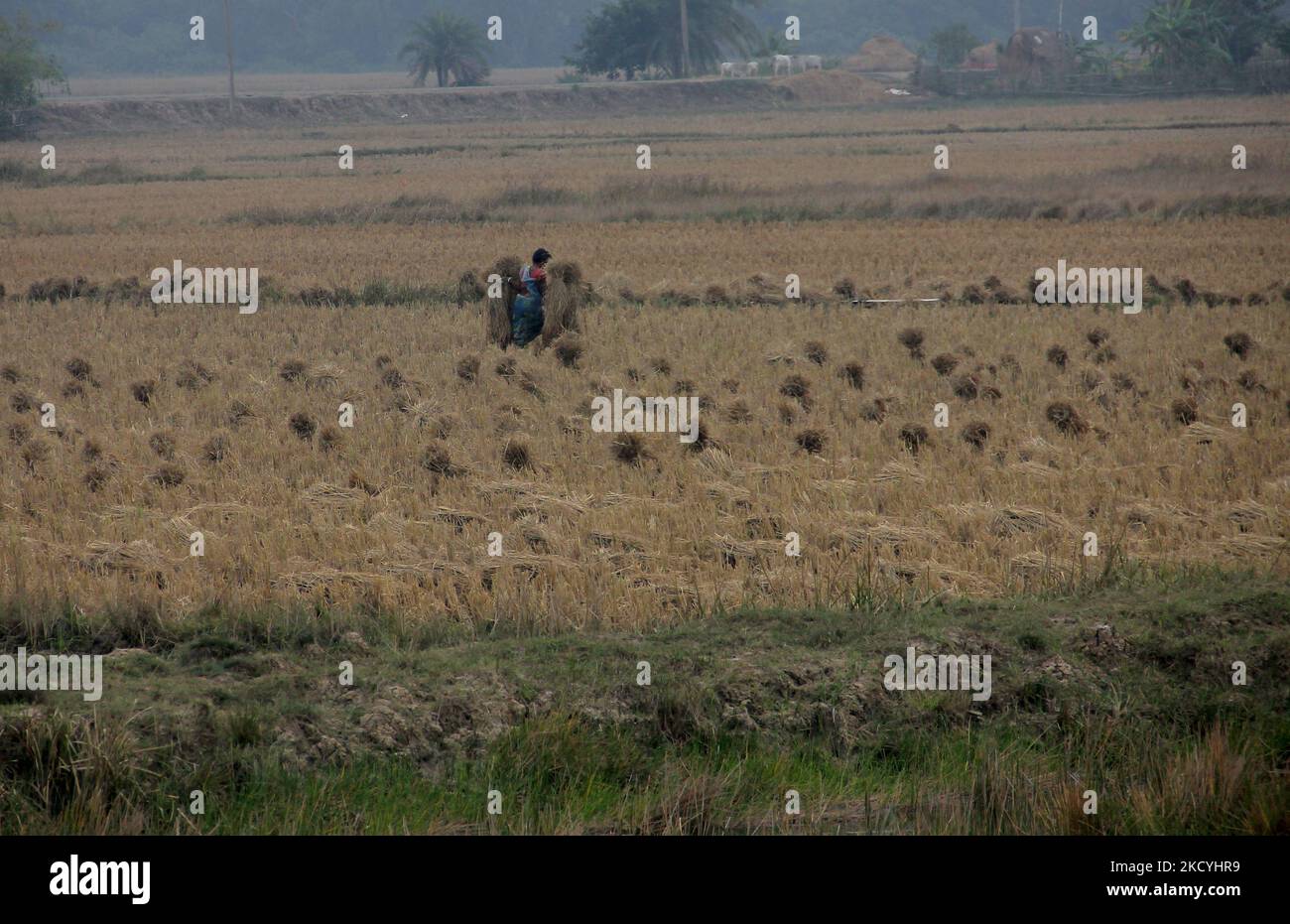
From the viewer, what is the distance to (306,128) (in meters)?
67.2

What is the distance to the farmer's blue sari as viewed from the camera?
15.3 meters

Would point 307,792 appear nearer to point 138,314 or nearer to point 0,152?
point 138,314

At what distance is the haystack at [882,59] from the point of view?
331 feet

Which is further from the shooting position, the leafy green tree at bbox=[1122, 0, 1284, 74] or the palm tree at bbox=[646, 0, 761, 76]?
the palm tree at bbox=[646, 0, 761, 76]

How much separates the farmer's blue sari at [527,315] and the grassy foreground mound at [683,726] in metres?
8.42

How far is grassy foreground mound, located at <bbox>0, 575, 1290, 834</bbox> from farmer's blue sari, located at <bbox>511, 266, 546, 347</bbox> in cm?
842

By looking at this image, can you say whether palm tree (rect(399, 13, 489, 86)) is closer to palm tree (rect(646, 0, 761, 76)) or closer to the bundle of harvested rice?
palm tree (rect(646, 0, 761, 76))

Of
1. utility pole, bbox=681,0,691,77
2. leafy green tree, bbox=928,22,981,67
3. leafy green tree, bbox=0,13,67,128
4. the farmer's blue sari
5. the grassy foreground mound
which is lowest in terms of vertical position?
the grassy foreground mound

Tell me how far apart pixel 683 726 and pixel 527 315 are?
Answer: 9.82 m

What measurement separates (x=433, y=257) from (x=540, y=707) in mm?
17779

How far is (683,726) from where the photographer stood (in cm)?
605

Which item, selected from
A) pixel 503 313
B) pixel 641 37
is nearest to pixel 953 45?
pixel 641 37

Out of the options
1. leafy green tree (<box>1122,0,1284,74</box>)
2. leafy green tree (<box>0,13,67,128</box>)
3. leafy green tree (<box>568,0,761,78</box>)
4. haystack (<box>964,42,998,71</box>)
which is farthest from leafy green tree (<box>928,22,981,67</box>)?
leafy green tree (<box>0,13,67,128</box>)

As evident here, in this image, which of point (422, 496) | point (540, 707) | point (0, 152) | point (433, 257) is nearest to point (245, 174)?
point (0, 152)
